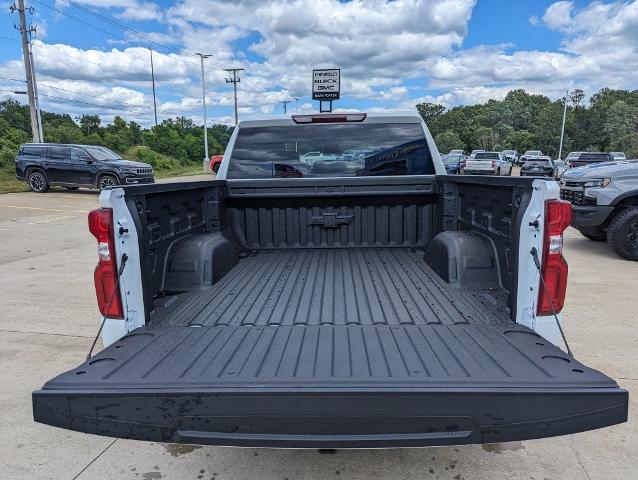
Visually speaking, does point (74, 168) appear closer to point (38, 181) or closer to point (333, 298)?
point (38, 181)

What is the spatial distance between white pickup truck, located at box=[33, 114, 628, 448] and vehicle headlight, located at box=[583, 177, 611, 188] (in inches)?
189

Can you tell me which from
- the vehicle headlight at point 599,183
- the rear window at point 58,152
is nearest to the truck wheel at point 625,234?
the vehicle headlight at point 599,183

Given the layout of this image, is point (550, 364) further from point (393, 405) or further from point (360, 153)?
point (360, 153)

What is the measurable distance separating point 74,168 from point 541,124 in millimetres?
86274

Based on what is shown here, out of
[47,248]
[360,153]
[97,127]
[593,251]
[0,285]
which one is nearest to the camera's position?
[360,153]

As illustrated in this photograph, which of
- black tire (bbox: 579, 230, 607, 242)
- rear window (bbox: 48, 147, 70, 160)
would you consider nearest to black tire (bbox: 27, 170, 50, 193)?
rear window (bbox: 48, 147, 70, 160)

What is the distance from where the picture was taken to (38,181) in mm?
18422

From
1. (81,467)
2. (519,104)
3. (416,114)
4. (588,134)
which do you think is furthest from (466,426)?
(519,104)

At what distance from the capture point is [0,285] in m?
6.21

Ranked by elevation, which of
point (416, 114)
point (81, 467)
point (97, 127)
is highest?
point (97, 127)

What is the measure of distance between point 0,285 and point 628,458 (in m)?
7.19

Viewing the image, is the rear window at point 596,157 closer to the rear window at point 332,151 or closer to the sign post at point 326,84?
the sign post at point 326,84

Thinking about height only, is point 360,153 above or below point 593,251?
above

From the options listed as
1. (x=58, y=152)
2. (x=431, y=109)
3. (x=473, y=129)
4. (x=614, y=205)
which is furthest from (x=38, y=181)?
(x=431, y=109)
